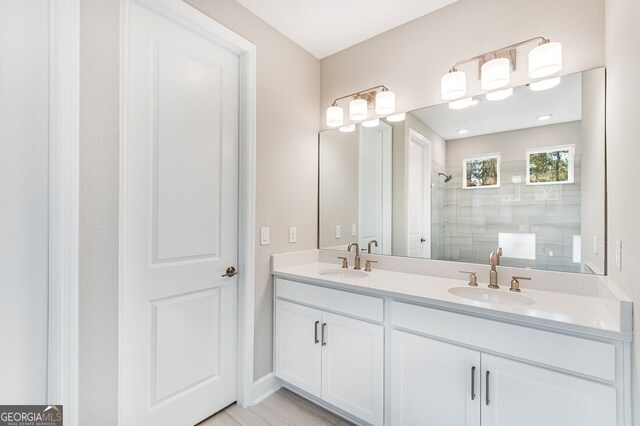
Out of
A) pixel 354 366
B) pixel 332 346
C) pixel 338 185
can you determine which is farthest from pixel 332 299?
pixel 338 185

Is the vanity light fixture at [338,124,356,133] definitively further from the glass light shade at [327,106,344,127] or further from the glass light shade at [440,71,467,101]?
the glass light shade at [440,71,467,101]

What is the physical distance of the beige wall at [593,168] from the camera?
140 centimetres

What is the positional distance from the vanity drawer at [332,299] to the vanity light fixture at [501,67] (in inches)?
52.3

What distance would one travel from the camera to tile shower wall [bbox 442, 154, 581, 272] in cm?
154

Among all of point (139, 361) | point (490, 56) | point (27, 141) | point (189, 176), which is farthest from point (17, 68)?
point (490, 56)

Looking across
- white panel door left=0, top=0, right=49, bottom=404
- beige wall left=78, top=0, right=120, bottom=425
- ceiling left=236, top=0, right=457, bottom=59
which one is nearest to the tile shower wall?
ceiling left=236, top=0, right=457, bottom=59

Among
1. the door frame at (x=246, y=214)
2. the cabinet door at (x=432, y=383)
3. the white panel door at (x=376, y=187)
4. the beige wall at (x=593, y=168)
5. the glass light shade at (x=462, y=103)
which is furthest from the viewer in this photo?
the white panel door at (x=376, y=187)

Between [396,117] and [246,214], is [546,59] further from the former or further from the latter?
[246,214]

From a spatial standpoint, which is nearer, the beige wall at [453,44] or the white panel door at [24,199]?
the white panel door at [24,199]

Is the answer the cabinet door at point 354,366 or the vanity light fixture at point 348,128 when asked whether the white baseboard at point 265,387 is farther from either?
the vanity light fixture at point 348,128

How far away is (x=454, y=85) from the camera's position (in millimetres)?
1762

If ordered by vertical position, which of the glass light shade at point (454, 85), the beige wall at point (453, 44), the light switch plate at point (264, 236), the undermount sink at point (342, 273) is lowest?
the undermount sink at point (342, 273)

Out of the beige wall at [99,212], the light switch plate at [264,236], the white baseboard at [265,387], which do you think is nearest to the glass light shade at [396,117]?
the light switch plate at [264,236]

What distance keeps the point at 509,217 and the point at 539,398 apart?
915mm
